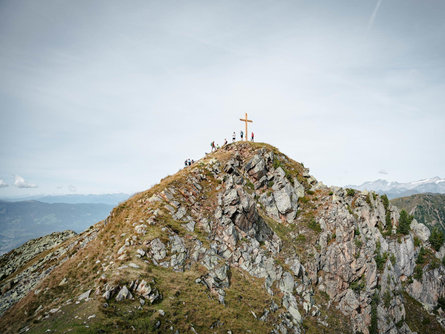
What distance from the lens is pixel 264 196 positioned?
177 ft

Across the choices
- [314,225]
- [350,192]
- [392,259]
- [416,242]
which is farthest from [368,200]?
[314,225]

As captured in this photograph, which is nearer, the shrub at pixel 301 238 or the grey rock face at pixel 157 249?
the grey rock face at pixel 157 249

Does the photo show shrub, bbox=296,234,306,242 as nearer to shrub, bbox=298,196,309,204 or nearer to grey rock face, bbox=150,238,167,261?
shrub, bbox=298,196,309,204

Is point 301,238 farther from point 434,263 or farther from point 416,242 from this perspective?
point 434,263

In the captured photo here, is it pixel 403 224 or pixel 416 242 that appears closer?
pixel 403 224

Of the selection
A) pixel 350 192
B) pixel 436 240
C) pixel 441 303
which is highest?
pixel 350 192

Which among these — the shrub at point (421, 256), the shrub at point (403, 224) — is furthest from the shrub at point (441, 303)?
the shrub at point (403, 224)

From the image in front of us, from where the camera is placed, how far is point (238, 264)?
3669 cm

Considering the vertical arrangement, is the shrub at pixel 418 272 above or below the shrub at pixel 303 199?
below

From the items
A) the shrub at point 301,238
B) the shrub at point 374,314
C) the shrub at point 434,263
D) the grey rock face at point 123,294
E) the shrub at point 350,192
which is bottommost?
the shrub at point 374,314

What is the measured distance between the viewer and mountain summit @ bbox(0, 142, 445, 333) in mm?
24328

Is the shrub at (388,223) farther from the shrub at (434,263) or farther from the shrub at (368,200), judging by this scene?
the shrub at (434,263)

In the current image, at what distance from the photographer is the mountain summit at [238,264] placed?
79.8 feet

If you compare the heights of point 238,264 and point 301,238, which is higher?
point 301,238
